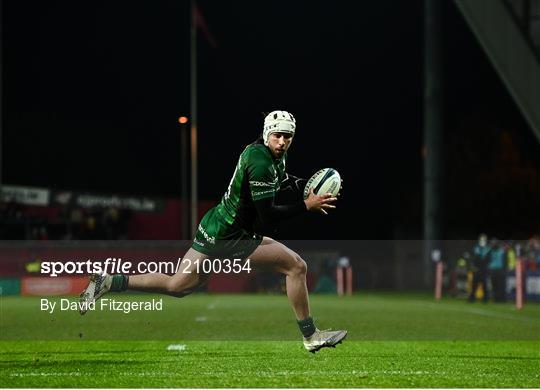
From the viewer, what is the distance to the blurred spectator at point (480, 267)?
1162 inches

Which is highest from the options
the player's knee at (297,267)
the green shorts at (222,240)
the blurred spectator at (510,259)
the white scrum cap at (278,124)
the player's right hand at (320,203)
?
the white scrum cap at (278,124)

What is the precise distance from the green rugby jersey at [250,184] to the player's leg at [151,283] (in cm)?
57

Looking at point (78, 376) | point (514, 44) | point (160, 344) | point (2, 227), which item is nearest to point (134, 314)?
point (160, 344)

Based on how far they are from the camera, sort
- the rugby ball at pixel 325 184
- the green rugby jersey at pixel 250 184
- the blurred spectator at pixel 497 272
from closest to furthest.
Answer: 1. the green rugby jersey at pixel 250 184
2. the rugby ball at pixel 325 184
3. the blurred spectator at pixel 497 272

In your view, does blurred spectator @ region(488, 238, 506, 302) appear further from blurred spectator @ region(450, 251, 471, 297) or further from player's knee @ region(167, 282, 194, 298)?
player's knee @ region(167, 282, 194, 298)

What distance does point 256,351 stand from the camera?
12484mm

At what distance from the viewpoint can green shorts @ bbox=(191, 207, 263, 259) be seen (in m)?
10.0

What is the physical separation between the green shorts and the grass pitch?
1081 millimetres

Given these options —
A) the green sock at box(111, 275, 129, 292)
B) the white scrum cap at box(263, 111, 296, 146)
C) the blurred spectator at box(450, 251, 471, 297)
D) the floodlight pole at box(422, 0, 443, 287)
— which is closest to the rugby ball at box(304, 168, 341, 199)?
the white scrum cap at box(263, 111, 296, 146)

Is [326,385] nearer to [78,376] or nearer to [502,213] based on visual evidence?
[78,376]

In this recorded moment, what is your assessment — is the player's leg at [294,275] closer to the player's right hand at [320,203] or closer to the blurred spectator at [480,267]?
the player's right hand at [320,203]

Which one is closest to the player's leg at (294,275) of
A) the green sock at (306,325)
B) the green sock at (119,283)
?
the green sock at (306,325)

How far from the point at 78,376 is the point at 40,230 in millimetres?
31070

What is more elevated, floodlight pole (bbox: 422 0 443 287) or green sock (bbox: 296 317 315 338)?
floodlight pole (bbox: 422 0 443 287)
